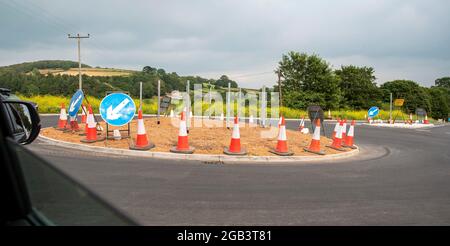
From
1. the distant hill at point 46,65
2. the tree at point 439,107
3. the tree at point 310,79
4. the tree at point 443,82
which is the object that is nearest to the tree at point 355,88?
the tree at point 310,79

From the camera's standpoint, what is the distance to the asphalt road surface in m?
3.93

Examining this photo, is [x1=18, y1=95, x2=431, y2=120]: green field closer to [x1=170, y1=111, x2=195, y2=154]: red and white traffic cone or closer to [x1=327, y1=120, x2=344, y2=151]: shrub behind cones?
[x1=327, y1=120, x2=344, y2=151]: shrub behind cones

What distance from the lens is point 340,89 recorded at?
6481 centimetres

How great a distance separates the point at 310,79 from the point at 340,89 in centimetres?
1154

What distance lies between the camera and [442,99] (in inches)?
3792

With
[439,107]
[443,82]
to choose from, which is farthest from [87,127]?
[443,82]

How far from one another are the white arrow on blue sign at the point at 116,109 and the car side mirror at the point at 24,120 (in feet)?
18.5

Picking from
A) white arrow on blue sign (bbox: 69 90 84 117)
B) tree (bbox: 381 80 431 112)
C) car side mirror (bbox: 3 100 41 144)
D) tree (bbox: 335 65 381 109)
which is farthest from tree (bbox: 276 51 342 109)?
car side mirror (bbox: 3 100 41 144)

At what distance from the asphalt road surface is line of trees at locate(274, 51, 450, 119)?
4348 centimetres
